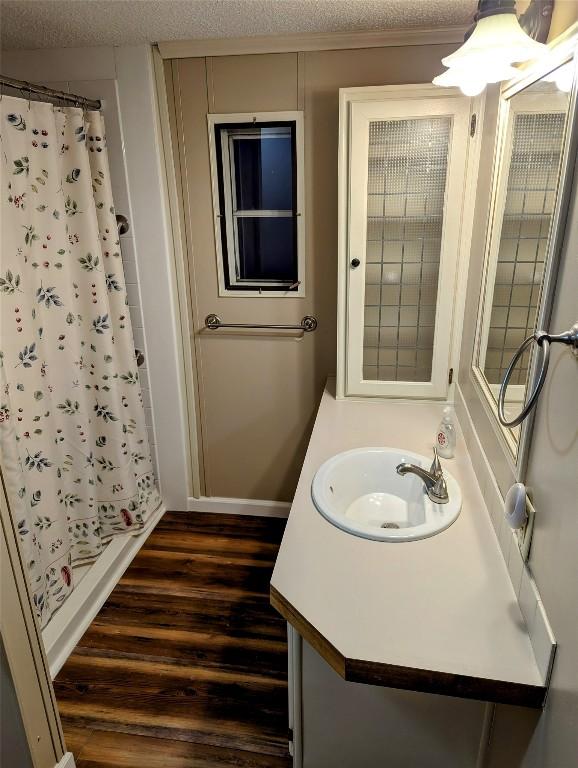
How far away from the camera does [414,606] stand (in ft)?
3.78

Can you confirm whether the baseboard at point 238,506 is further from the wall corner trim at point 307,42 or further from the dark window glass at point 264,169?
the wall corner trim at point 307,42

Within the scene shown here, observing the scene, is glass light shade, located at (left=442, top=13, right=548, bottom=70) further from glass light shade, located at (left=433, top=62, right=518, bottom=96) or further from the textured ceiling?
the textured ceiling

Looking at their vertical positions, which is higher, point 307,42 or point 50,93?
point 307,42

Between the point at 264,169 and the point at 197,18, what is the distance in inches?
23.1

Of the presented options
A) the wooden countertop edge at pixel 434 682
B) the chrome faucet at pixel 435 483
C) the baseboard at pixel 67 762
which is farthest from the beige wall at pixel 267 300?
the wooden countertop edge at pixel 434 682

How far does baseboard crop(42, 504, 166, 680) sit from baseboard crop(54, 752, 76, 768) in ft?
1.16

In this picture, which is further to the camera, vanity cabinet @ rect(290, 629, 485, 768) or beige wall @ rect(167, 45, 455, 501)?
beige wall @ rect(167, 45, 455, 501)

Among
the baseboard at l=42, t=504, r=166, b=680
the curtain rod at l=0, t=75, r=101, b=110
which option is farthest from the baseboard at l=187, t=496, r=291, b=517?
the curtain rod at l=0, t=75, r=101, b=110

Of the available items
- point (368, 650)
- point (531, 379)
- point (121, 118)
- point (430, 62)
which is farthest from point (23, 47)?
point (368, 650)

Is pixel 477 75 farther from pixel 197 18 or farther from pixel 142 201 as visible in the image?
pixel 142 201

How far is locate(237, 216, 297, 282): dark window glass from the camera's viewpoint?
89.4 inches

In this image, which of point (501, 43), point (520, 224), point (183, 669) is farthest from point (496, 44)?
point (183, 669)

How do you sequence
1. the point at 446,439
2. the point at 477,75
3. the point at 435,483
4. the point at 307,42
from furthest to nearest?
the point at 307,42 → the point at 446,439 → the point at 435,483 → the point at 477,75

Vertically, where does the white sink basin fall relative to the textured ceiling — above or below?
below
